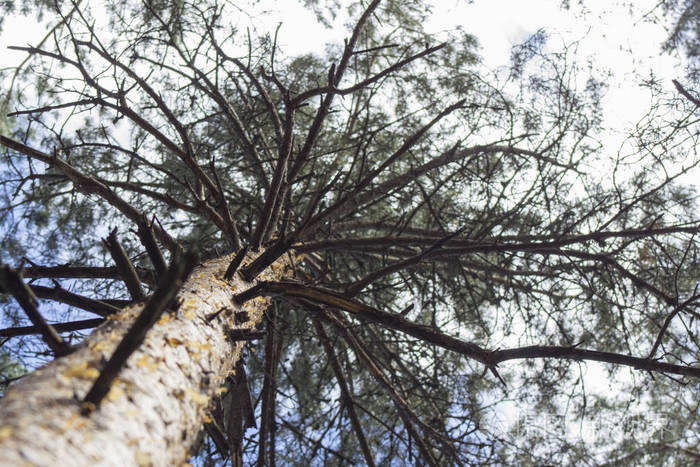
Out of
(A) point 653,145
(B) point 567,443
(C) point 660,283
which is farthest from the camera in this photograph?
(C) point 660,283

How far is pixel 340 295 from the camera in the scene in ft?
5.83

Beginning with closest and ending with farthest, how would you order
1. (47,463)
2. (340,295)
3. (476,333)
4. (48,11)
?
(47,463)
(340,295)
(48,11)
(476,333)

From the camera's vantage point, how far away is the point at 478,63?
466cm

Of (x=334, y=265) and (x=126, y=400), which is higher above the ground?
(x=334, y=265)

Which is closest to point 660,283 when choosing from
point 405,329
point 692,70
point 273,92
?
point 692,70

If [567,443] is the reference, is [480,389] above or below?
above

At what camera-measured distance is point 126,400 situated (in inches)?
39.6

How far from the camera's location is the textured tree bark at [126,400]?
2.70 ft

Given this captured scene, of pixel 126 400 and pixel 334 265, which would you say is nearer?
pixel 126 400

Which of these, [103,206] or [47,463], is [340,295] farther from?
[103,206]

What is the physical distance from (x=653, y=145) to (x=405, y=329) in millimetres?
2383

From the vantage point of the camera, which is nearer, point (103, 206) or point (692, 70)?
point (692, 70)

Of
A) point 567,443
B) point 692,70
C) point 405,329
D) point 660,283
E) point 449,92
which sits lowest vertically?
point 405,329

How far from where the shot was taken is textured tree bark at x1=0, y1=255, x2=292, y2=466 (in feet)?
2.70
